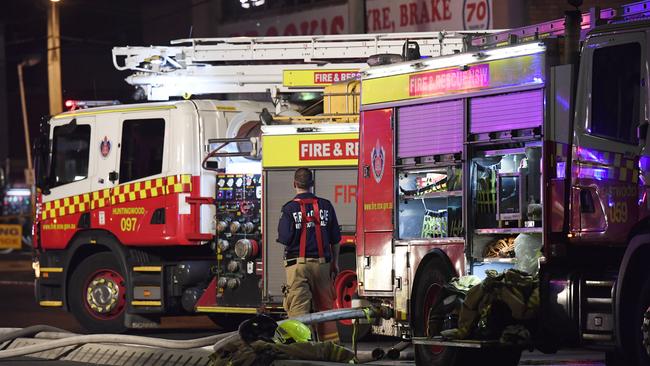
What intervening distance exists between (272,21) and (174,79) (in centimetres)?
1126

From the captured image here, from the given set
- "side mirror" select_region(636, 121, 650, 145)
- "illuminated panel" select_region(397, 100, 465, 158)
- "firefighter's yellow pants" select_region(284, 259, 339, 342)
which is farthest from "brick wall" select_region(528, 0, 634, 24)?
"side mirror" select_region(636, 121, 650, 145)

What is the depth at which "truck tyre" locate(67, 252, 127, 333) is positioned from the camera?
53.0ft

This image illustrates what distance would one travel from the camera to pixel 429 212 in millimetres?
11969

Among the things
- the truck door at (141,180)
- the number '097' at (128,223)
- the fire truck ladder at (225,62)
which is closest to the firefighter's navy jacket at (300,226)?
the truck door at (141,180)

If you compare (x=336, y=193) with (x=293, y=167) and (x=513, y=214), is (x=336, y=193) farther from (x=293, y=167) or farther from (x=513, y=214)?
(x=513, y=214)

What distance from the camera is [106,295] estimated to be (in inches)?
640

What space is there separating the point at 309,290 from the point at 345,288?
1811 millimetres

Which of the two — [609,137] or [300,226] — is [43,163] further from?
[609,137]

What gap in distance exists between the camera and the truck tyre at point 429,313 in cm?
1080

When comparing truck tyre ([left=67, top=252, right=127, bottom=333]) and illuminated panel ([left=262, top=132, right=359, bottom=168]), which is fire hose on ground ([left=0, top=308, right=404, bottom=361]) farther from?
truck tyre ([left=67, top=252, right=127, bottom=333])

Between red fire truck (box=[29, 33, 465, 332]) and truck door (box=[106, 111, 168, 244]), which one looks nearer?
red fire truck (box=[29, 33, 465, 332])

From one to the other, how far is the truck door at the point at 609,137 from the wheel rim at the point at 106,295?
25.2 feet

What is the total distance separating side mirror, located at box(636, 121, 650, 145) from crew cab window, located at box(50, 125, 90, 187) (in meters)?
8.81

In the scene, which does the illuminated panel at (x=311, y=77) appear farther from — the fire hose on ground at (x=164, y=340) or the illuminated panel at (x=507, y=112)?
the illuminated panel at (x=507, y=112)
